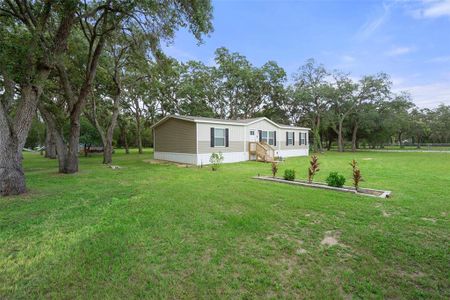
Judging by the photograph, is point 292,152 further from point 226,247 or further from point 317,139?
point 226,247

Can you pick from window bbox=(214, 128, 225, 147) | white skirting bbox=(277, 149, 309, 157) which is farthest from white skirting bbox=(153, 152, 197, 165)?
white skirting bbox=(277, 149, 309, 157)

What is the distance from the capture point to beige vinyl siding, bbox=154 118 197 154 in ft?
43.6

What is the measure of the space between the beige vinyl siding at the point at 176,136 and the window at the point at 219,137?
1493 millimetres

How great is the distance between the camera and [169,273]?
7.93 ft

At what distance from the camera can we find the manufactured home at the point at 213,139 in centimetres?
1324

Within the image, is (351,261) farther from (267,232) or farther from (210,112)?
(210,112)

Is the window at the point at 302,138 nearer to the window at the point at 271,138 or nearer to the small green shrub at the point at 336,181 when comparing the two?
the window at the point at 271,138

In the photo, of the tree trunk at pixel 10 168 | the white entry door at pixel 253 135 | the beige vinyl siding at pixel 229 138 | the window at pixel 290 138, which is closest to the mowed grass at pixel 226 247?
the tree trunk at pixel 10 168

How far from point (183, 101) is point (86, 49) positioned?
1346 cm

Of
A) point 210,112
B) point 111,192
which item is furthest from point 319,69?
point 111,192

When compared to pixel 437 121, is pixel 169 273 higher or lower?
lower

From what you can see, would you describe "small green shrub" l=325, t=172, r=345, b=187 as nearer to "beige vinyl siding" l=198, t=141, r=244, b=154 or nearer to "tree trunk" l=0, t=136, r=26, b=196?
"beige vinyl siding" l=198, t=141, r=244, b=154

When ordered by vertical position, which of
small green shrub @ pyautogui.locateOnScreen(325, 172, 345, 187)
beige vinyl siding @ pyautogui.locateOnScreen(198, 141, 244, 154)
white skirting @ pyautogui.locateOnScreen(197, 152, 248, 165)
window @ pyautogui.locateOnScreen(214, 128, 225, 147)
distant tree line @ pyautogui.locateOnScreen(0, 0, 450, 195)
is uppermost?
distant tree line @ pyautogui.locateOnScreen(0, 0, 450, 195)

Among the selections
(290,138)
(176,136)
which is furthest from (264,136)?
(176,136)
